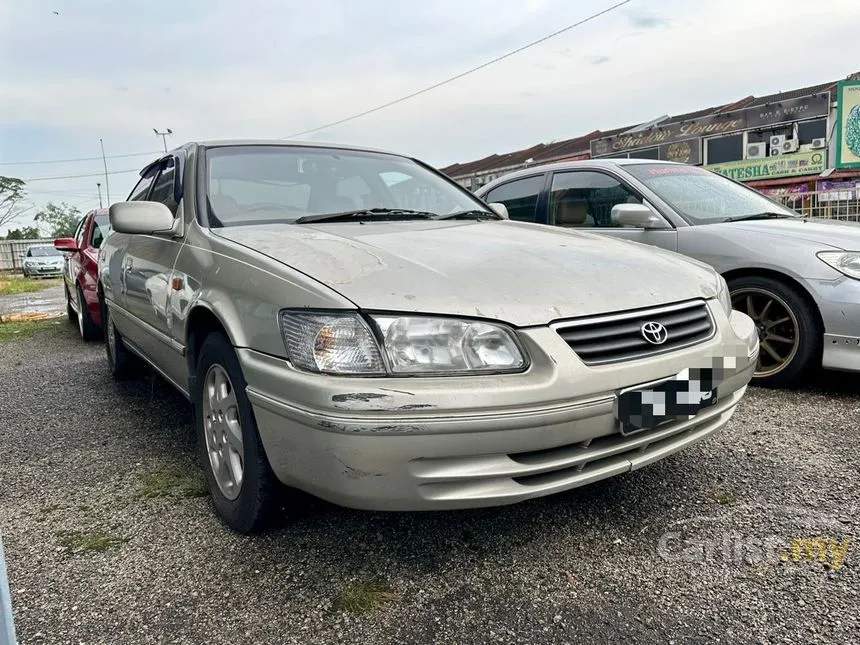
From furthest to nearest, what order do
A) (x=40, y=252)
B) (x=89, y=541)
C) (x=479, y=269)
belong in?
(x=40, y=252)
(x=89, y=541)
(x=479, y=269)

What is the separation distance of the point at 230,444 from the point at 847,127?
54.0ft

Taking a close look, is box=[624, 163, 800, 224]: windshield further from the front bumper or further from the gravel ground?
the front bumper

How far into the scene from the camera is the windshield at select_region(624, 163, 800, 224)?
421cm

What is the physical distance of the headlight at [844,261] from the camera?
11.1 ft

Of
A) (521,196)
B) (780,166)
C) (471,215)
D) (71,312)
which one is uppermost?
(780,166)

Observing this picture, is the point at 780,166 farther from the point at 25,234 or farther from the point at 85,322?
the point at 25,234

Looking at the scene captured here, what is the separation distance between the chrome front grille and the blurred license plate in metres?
0.10

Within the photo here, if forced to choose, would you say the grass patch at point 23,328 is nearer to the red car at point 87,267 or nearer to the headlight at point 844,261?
the red car at point 87,267

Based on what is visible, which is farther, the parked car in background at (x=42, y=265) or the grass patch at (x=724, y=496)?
the parked car in background at (x=42, y=265)

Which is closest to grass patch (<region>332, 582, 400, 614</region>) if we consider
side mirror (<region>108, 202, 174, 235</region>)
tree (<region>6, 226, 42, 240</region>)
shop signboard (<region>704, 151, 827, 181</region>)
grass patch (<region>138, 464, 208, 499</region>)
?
grass patch (<region>138, 464, 208, 499</region>)

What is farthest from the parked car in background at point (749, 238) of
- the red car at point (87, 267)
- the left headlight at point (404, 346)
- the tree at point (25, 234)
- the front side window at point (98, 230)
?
the tree at point (25, 234)

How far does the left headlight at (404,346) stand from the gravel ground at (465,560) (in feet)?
2.15

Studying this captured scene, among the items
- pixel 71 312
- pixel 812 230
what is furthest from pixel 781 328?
pixel 71 312

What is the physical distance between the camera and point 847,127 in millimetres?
14227
